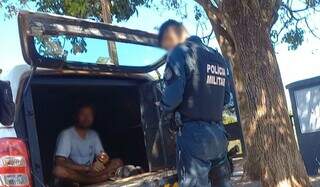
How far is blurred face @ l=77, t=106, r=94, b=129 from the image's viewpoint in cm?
589

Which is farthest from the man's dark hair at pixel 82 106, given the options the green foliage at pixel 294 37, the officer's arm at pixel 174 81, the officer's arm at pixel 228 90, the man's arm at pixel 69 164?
the green foliage at pixel 294 37

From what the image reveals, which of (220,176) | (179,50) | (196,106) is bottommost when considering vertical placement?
(220,176)

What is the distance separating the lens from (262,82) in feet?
19.7

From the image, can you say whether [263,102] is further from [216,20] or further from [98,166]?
[216,20]

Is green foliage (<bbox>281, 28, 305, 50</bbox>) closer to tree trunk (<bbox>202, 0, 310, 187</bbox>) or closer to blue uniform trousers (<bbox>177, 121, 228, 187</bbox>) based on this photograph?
tree trunk (<bbox>202, 0, 310, 187</bbox>)

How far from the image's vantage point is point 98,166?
5.48m

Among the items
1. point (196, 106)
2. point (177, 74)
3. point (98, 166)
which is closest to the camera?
point (177, 74)

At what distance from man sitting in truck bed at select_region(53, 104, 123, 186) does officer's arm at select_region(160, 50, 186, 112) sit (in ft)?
4.69

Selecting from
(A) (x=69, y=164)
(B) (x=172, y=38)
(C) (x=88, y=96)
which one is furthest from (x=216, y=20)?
(B) (x=172, y=38)

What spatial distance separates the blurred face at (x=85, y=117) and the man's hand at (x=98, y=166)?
1.56 ft

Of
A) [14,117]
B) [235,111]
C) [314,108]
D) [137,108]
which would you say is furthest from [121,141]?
[314,108]

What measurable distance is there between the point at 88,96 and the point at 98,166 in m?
0.84

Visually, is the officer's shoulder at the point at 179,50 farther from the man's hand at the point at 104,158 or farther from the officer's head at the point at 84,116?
the officer's head at the point at 84,116

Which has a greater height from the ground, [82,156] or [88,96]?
[88,96]
